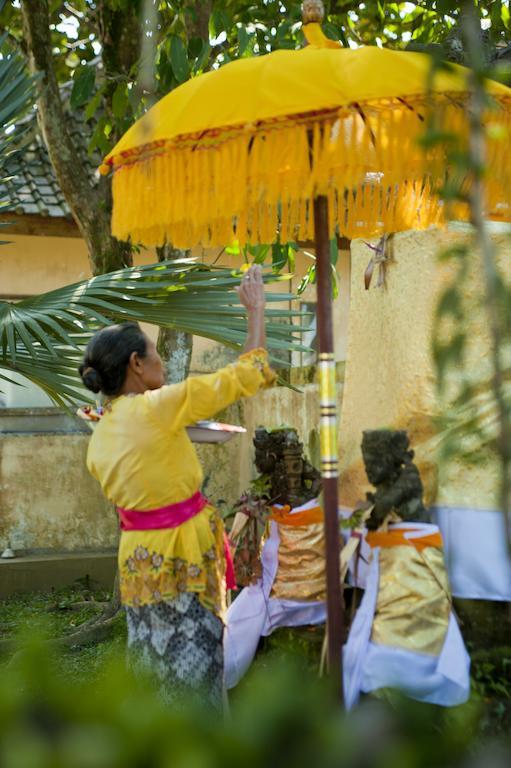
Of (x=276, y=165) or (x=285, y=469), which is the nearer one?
(x=276, y=165)

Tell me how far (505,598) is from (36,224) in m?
5.30

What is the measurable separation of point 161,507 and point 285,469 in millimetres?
1104

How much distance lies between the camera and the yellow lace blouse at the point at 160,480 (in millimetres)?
2799

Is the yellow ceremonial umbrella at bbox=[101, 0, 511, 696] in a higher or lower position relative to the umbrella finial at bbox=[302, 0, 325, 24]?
lower

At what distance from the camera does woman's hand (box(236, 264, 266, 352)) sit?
2.86m

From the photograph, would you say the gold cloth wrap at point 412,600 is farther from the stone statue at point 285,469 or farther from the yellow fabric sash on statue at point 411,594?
the stone statue at point 285,469

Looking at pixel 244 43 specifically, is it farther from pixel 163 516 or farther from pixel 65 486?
pixel 65 486

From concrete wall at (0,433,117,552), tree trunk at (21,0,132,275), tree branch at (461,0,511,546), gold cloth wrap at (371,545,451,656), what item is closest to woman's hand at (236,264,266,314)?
gold cloth wrap at (371,545,451,656)

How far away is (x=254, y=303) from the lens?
2.88 m

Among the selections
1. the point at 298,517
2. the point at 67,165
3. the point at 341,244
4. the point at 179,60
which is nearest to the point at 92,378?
the point at 298,517

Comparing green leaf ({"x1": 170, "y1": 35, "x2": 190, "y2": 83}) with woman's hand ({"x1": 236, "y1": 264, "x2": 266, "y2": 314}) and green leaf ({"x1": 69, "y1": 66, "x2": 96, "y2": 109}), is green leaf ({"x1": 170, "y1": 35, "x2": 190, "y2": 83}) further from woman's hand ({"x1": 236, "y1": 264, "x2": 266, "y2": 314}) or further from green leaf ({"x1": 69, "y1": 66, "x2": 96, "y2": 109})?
woman's hand ({"x1": 236, "y1": 264, "x2": 266, "y2": 314})

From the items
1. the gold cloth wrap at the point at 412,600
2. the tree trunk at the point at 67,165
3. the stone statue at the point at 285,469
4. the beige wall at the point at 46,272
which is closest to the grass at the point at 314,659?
the gold cloth wrap at the point at 412,600

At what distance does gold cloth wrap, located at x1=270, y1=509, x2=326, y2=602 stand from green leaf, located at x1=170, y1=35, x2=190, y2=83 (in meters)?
2.21

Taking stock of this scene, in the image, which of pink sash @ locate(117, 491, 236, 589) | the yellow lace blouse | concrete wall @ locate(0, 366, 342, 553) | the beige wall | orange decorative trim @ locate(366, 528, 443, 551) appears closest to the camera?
the yellow lace blouse
